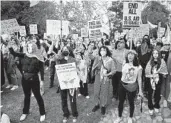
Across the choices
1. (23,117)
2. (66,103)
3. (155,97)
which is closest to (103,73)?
(66,103)

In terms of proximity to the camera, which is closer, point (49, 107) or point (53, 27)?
point (49, 107)

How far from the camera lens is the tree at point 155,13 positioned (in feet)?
118

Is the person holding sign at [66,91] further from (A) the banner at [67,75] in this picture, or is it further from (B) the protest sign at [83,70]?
(B) the protest sign at [83,70]

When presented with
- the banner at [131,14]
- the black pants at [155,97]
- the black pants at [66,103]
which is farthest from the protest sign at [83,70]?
the black pants at [155,97]

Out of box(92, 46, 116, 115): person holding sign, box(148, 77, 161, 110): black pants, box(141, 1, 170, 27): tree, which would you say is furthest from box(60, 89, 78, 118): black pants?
box(141, 1, 170, 27): tree

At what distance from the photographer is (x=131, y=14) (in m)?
6.34

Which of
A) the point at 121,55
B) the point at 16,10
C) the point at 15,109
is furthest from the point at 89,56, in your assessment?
the point at 16,10

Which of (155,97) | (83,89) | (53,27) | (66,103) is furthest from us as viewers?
(53,27)

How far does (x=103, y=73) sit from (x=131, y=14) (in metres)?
2.13

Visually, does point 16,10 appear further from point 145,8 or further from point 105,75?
point 105,75

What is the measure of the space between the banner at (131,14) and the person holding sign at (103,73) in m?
1.26

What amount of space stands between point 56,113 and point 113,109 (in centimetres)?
181

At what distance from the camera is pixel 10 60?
26.5ft

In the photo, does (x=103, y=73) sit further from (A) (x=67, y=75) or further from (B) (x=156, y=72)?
(B) (x=156, y=72)
